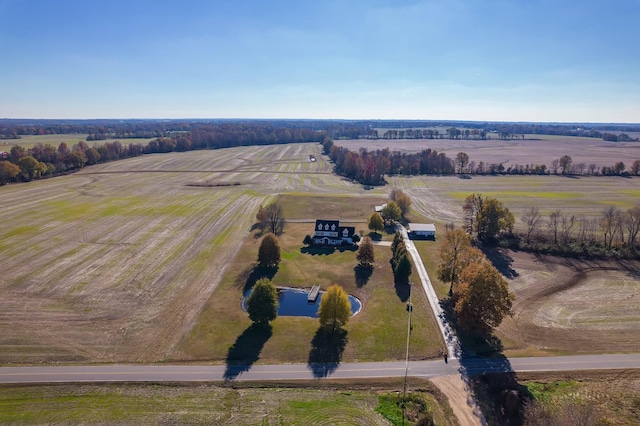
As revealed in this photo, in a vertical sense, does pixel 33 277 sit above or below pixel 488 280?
below

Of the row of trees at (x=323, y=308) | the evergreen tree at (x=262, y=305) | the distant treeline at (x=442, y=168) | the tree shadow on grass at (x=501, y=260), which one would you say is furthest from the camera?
the distant treeline at (x=442, y=168)

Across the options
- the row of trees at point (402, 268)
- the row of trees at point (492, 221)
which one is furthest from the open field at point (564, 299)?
the row of trees at point (492, 221)

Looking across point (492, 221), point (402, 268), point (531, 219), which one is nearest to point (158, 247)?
point (402, 268)

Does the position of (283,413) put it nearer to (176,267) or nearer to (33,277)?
(176,267)

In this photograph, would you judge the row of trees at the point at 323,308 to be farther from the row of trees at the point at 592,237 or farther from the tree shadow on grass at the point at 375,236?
the row of trees at the point at 592,237

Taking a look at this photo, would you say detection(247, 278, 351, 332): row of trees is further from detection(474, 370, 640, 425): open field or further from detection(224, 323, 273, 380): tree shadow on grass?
detection(474, 370, 640, 425): open field

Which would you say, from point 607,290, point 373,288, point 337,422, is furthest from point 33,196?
point 607,290
